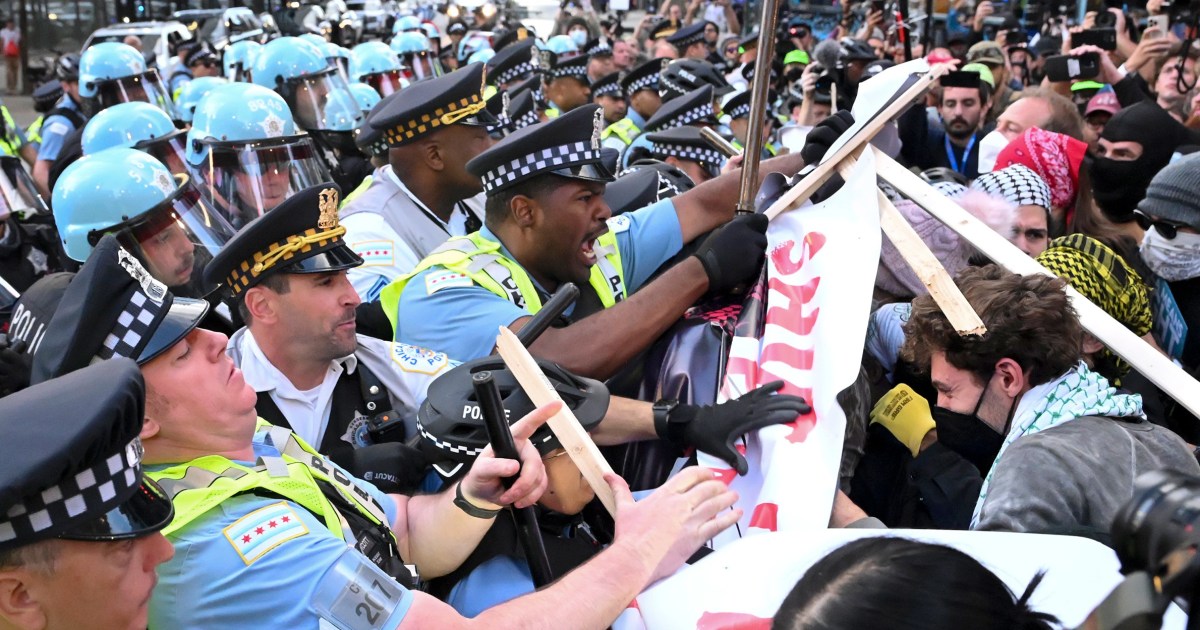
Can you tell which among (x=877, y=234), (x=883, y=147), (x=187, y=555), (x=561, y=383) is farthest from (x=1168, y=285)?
(x=187, y=555)

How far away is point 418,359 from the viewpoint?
3.22 metres

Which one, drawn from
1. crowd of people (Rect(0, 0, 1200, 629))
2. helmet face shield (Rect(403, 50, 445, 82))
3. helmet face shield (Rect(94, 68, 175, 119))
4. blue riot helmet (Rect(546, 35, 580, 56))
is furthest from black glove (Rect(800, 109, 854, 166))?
blue riot helmet (Rect(546, 35, 580, 56))

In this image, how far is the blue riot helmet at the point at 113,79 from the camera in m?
8.63

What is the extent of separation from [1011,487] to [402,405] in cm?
172

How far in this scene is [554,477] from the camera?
2.53 meters

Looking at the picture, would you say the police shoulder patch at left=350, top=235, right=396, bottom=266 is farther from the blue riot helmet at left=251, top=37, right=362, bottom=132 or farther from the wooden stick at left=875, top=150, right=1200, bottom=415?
the blue riot helmet at left=251, top=37, right=362, bottom=132

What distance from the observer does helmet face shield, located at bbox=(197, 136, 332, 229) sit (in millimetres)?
5168

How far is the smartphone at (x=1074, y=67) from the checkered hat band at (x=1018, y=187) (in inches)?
135

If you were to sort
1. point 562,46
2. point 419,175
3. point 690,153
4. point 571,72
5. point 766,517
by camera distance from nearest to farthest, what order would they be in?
point 766,517
point 419,175
point 690,153
point 571,72
point 562,46

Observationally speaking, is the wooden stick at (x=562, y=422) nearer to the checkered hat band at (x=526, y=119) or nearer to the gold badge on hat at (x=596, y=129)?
the gold badge on hat at (x=596, y=129)

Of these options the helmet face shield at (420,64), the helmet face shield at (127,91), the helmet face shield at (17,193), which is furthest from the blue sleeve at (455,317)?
the helmet face shield at (420,64)

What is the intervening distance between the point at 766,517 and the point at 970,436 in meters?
0.68

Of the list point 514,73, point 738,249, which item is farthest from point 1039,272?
point 514,73

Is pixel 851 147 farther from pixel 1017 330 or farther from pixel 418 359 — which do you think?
pixel 418 359
